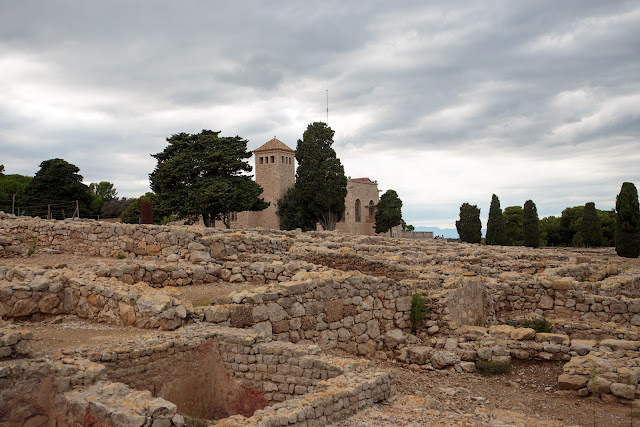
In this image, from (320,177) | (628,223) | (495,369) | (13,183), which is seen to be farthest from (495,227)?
(13,183)

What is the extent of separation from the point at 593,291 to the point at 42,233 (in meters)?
16.1

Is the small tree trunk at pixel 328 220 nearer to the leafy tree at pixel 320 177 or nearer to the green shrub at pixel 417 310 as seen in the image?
the leafy tree at pixel 320 177

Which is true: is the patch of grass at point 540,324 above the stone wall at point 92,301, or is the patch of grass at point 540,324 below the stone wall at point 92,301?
below

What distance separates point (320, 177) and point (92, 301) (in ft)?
119

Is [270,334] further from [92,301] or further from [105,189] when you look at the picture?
[105,189]

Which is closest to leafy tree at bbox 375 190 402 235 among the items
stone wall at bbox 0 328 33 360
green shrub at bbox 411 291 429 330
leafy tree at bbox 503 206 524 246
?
leafy tree at bbox 503 206 524 246

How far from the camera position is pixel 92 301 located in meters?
8.55

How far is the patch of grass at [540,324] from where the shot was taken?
412 inches

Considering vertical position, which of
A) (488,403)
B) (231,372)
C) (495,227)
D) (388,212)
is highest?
(388,212)

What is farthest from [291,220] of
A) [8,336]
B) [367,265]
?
[8,336]

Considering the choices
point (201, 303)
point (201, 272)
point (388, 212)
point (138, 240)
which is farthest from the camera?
point (388, 212)

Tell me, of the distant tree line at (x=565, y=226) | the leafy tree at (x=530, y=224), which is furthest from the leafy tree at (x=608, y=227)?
the leafy tree at (x=530, y=224)

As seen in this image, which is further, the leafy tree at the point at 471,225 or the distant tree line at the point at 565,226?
the leafy tree at the point at 471,225

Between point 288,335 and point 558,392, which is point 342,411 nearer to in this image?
point 288,335
